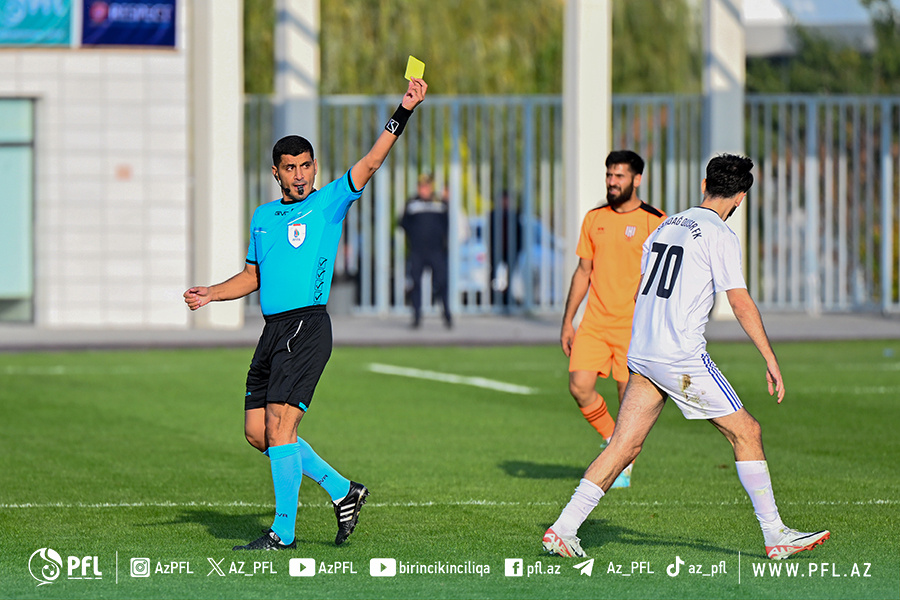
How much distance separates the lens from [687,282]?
21.0 feet

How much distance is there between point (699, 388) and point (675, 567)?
755 millimetres

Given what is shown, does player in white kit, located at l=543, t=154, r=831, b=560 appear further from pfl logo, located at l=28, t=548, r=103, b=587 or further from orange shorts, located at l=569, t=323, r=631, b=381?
orange shorts, located at l=569, t=323, r=631, b=381

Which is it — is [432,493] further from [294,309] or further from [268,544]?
[294,309]

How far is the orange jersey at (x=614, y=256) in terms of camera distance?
A: 8.61 m

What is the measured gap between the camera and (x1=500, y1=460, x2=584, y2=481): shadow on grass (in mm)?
8945

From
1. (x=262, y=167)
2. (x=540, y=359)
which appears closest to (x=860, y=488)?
(x=540, y=359)

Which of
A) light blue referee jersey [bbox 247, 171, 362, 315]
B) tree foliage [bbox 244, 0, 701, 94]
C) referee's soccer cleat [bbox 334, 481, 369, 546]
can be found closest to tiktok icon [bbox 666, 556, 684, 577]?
referee's soccer cleat [bbox 334, 481, 369, 546]

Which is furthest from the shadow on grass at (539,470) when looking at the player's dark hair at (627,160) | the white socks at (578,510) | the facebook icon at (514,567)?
the facebook icon at (514,567)

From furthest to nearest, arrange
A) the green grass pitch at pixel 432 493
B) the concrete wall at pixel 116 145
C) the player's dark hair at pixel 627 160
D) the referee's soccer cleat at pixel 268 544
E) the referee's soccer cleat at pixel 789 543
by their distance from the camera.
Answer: the concrete wall at pixel 116 145 → the player's dark hair at pixel 627 160 → the referee's soccer cleat at pixel 268 544 → the referee's soccer cleat at pixel 789 543 → the green grass pitch at pixel 432 493

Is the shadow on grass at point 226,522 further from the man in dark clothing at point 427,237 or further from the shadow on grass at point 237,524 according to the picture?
the man in dark clothing at point 427,237

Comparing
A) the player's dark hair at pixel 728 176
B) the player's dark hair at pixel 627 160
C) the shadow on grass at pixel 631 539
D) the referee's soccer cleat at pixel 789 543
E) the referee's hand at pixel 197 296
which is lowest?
the shadow on grass at pixel 631 539

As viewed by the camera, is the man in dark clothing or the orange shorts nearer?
the orange shorts

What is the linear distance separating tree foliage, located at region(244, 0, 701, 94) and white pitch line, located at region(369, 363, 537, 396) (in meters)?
11.9

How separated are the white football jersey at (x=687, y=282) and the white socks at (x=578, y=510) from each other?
2.03 ft
